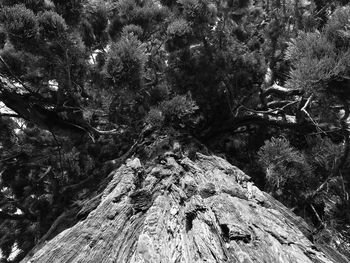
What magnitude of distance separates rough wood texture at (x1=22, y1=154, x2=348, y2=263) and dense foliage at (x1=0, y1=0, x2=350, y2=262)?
1.34 feet

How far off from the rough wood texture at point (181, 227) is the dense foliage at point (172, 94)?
0.41 m

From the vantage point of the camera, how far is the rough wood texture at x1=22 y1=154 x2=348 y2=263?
1.72 metres

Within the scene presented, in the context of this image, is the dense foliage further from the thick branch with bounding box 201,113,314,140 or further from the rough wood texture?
the rough wood texture

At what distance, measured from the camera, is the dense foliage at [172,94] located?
2867 mm

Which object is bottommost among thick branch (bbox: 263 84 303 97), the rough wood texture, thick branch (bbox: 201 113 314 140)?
thick branch (bbox: 201 113 314 140)

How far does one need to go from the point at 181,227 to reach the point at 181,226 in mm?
13

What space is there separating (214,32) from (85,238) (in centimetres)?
383

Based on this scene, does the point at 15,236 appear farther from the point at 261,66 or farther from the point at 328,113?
the point at 328,113

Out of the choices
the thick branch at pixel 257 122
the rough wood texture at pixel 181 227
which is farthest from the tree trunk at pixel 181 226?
the thick branch at pixel 257 122

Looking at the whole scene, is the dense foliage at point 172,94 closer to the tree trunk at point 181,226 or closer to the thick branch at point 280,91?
the thick branch at point 280,91

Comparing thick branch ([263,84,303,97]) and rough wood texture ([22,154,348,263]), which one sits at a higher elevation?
rough wood texture ([22,154,348,263])

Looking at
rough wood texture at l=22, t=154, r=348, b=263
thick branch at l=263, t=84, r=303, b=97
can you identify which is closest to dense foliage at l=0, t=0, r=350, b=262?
thick branch at l=263, t=84, r=303, b=97

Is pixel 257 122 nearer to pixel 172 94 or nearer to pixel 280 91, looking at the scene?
pixel 280 91

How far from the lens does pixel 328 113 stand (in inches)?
128
